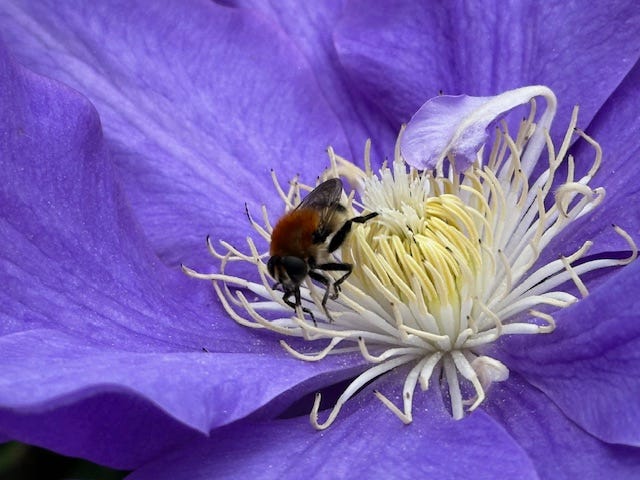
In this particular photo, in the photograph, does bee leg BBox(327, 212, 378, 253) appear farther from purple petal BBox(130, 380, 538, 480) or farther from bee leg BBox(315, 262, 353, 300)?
purple petal BBox(130, 380, 538, 480)

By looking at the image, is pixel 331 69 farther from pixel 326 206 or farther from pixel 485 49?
pixel 326 206

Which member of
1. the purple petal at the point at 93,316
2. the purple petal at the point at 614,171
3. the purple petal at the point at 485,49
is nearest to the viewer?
the purple petal at the point at 93,316

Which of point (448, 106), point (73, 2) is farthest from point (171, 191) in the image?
point (448, 106)

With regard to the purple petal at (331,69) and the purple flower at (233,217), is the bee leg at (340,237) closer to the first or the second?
the purple flower at (233,217)

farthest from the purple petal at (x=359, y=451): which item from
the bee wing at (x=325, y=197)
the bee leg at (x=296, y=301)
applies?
the bee wing at (x=325, y=197)

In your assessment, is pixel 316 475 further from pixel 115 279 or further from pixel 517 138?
pixel 517 138
